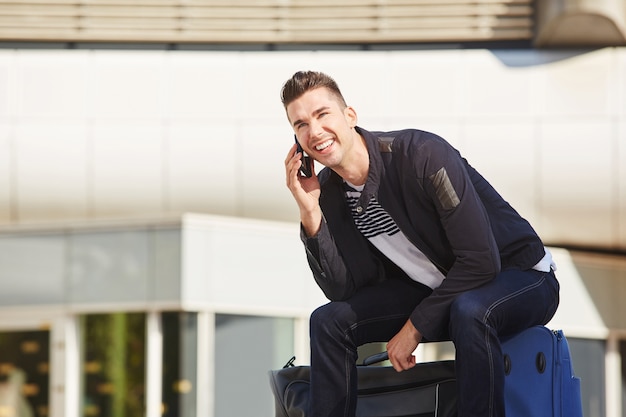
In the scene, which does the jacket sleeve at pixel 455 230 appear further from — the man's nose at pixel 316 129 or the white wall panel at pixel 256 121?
the white wall panel at pixel 256 121

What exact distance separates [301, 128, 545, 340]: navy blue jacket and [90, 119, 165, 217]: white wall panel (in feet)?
38.3

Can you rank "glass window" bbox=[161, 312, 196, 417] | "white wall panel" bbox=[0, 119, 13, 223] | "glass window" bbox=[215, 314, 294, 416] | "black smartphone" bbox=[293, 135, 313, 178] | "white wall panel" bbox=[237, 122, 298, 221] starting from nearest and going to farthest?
"black smartphone" bbox=[293, 135, 313, 178]
"glass window" bbox=[215, 314, 294, 416]
"glass window" bbox=[161, 312, 196, 417]
"white wall panel" bbox=[237, 122, 298, 221]
"white wall panel" bbox=[0, 119, 13, 223]

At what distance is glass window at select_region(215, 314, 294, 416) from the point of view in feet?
48.0

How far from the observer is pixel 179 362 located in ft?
49.0

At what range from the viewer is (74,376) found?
599 inches

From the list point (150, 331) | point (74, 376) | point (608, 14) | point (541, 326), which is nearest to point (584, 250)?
point (608, 14)

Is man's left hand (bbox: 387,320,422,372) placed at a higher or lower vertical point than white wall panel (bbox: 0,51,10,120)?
lower

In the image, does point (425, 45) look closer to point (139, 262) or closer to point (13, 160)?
point (139, 262)

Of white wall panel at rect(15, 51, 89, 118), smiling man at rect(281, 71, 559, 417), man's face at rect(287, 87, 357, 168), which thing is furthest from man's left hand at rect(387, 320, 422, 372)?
white wall panel at rect(15, 51, 89, 118)

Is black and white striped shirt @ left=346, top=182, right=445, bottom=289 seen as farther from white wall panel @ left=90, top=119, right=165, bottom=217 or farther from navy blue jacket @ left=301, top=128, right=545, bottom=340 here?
white wall panel @ left=90, top=119, right=165, bottom=217

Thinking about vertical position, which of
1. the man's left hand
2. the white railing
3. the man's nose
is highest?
the white railing

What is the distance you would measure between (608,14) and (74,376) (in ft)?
26.6

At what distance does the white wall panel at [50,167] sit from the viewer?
1546 cm

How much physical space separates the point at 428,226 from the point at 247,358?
11.4 meters
